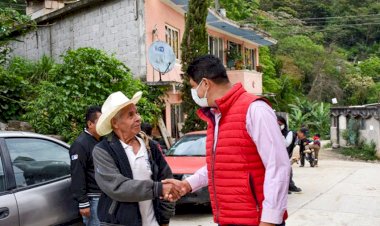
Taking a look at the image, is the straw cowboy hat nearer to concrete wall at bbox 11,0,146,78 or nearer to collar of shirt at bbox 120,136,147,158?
collar of shirt at bbox 120,136,147,158

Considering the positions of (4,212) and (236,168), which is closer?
(236,168)

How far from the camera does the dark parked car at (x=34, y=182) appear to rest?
13.6 ft

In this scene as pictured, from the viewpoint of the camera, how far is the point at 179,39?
709 inches

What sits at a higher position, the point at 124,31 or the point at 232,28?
the point at 232,28

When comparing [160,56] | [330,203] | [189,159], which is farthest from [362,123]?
[189,159]

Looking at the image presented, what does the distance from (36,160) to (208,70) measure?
245cm

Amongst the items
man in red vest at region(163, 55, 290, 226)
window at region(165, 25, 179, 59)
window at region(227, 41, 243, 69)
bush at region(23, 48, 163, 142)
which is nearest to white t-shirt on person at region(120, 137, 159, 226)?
man in red vest at region(163, 55, 290, 226)

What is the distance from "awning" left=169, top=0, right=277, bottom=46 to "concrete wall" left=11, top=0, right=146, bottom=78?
1954 millimetres

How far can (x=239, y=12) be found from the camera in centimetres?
3322

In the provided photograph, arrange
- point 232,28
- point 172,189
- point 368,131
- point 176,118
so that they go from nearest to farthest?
point 172,189 → point 176,118 → point 232,28 → point 368,131

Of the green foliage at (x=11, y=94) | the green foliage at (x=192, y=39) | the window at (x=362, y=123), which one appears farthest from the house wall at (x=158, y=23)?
the window at (x=362, y=123)

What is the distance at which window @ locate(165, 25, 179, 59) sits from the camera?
16.9m

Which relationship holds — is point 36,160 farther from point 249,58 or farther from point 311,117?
point 311,117

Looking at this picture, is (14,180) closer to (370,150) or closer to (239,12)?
(370,150)
